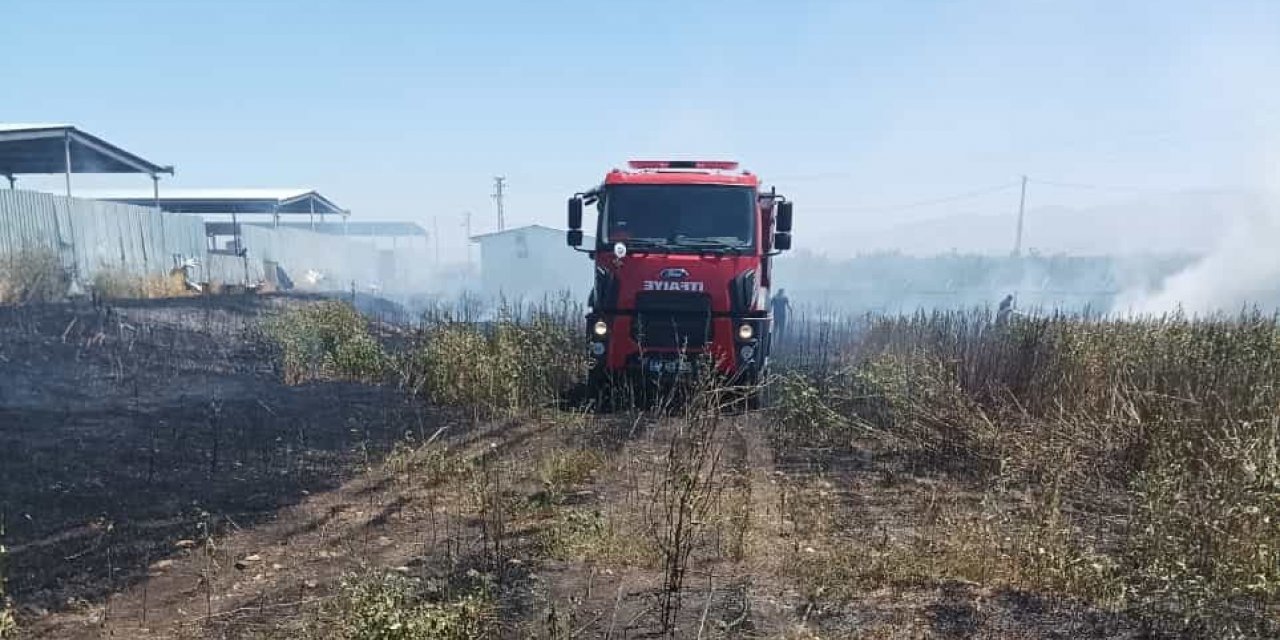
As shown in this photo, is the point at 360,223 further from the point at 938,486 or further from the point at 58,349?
the point at 938,486

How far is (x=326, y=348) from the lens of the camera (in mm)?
9922

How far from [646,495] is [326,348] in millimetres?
6711

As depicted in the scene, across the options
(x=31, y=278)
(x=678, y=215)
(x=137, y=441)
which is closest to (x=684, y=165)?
(x=678, y=215)

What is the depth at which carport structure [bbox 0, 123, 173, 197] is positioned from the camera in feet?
53.5

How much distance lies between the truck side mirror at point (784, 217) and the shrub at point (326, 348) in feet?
17.6

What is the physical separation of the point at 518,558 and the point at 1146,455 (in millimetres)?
4520

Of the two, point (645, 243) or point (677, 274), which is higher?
point (645, 243)

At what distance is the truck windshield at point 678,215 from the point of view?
776cm

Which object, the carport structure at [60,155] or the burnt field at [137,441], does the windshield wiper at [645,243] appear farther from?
the carport structure at [60,155]

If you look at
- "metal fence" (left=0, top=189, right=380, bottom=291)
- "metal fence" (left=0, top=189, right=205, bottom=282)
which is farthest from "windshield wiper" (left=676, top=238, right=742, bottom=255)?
"metal fence" (left=0, top=189, right=205, bottom=282)

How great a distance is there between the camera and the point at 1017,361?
665 centimetres

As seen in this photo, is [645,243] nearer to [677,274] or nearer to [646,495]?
[677,274]

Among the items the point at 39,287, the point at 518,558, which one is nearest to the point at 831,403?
the point at 518,558

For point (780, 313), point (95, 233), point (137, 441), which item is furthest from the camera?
point (95, 233)
